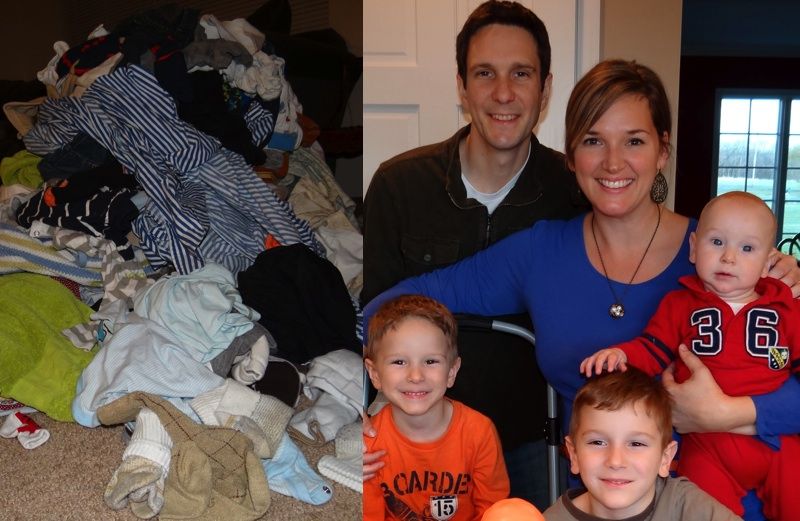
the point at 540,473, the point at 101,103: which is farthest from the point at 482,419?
the point at 101,103

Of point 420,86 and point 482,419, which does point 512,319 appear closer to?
point 482,419

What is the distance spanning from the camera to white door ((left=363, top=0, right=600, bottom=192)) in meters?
0.88

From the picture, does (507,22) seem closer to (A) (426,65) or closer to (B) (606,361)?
(A) (426,65)

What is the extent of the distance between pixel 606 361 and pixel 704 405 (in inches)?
4.3

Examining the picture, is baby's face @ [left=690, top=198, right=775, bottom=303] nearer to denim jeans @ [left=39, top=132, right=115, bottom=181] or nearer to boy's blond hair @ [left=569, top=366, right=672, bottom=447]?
boy's blond hair @ [left=569, top=366, right=672, bottom=447]

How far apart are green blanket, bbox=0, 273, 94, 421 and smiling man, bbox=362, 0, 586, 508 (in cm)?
48

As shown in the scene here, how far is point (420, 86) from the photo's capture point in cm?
92

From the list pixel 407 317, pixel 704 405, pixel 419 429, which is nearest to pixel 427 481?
pixel 419 429

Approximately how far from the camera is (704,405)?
2.49 feet

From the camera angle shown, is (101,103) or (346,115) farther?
(101,103)

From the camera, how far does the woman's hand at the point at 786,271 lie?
762 millimetres

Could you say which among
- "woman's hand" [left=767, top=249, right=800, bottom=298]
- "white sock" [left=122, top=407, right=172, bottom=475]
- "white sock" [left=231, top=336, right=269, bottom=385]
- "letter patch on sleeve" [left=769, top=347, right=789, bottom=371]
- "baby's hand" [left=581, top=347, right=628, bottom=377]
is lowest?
"white sock" [left=122, top=407, right=172, bottom=475]

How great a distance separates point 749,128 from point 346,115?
0.54m

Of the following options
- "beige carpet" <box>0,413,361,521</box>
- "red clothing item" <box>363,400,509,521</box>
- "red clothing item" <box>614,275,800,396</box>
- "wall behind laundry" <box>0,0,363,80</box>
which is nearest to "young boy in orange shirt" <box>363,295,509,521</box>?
"red clothing item" <box>363,400,509,521</box>
